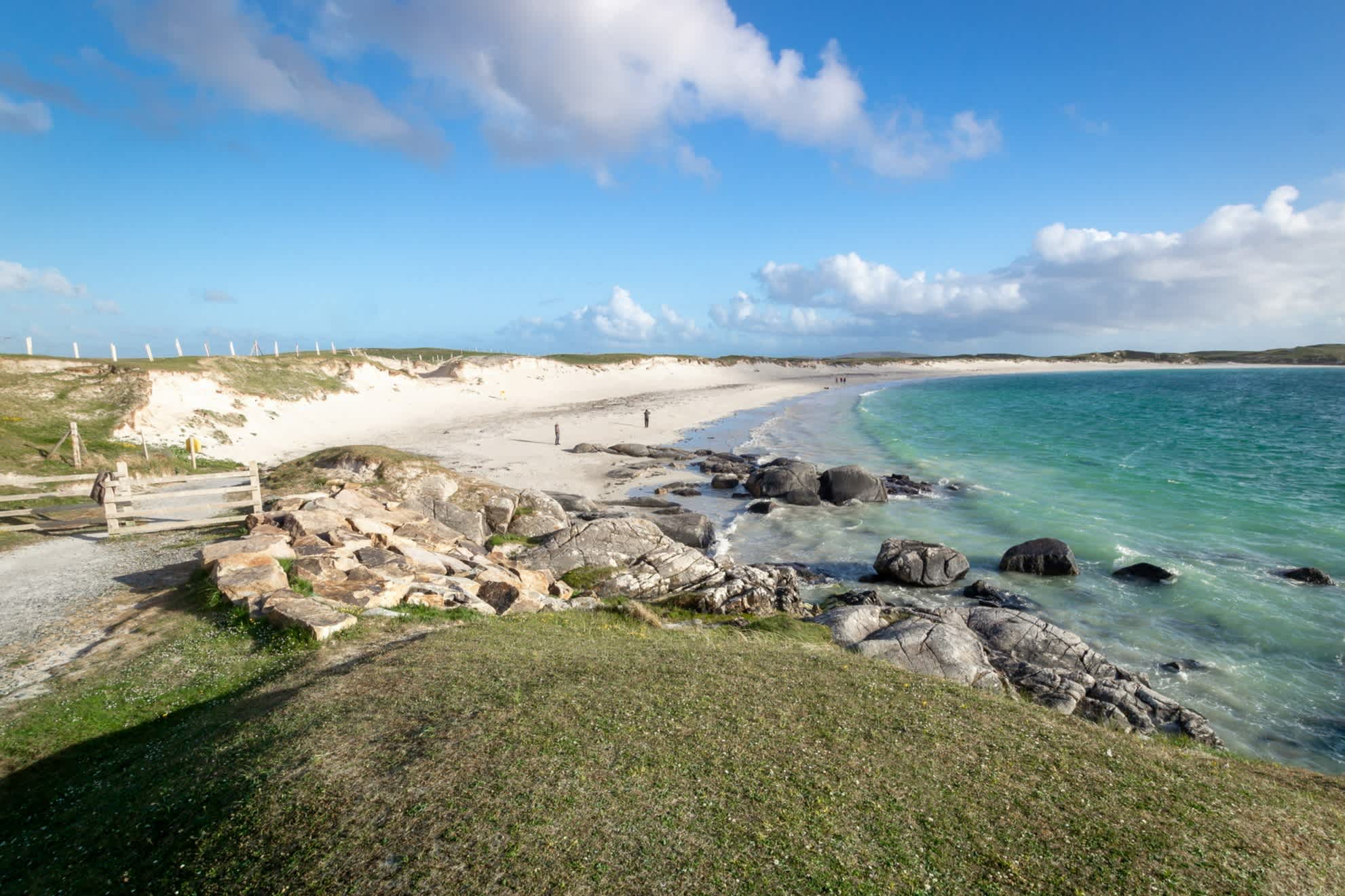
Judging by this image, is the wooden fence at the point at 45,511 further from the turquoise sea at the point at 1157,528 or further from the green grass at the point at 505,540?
the turquoise sea at the point at 1157,528

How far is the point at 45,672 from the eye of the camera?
1218cm

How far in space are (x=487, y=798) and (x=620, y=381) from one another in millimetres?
110426

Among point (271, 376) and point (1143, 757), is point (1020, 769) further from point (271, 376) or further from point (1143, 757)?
point (271, 376)

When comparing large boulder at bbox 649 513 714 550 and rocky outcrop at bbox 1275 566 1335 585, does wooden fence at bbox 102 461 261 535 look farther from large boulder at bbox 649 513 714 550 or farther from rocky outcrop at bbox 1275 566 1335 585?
rocky outcrop at bbox 1275 566 1335 585

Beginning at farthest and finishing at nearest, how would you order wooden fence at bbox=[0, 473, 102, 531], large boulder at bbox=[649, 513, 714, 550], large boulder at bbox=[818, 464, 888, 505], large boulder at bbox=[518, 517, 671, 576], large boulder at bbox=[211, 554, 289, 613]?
large boulder at bbox=[818, 464, 888, 505]
large boulder at bbox=[649, 513, 714, 550]
large boulder at bbox=[518, 517, 671, 576]
wooden fence at bbox=[0, 473, 102, 531]
large boulder at bbox=[211, 554, 289, 613]

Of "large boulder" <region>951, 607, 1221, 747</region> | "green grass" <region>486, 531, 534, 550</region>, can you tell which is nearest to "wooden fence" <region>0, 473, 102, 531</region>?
"green grass" <region>486, 531, 534, 550</region>

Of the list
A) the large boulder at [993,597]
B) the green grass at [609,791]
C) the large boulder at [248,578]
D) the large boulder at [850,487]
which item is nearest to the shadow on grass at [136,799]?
the green grass at [609,791]

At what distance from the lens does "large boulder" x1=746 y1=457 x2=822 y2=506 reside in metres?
38.0

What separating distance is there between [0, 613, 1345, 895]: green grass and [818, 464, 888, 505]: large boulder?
26.4 meters

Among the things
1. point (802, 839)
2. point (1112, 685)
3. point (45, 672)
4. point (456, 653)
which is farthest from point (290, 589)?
point (1112, 685)

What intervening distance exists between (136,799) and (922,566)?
23.9m

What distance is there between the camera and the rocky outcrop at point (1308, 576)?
975 inches

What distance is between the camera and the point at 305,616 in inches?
543

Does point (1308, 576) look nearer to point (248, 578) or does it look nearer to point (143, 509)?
point (248, 578)
